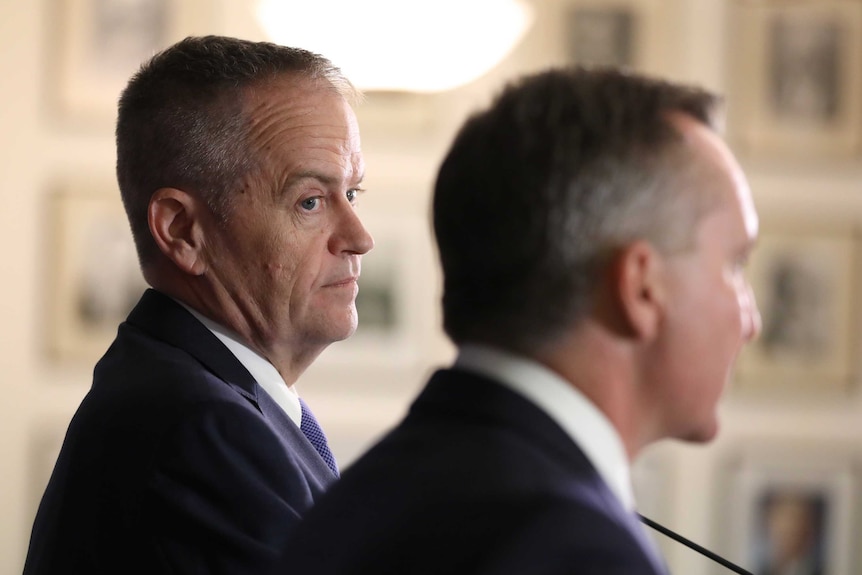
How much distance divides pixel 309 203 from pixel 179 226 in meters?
0.19

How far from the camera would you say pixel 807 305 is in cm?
451

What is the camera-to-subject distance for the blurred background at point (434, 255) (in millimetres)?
4078

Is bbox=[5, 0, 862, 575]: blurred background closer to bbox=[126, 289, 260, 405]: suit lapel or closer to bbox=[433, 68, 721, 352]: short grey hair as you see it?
bbox=[126, 289, 260, 405]: suit lapel

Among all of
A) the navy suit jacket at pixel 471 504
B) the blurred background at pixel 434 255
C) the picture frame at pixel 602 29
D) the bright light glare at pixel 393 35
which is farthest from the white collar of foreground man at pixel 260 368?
the picture frame at pixel 602 29

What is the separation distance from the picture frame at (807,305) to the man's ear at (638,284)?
3650 mm

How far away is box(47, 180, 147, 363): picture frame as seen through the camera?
410 centimetres

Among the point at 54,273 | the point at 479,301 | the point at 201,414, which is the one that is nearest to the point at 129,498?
the point at 201,414

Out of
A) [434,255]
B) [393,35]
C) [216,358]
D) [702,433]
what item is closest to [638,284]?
[702,433]

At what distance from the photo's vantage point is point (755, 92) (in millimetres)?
4438

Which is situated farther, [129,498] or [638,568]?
[129,498]

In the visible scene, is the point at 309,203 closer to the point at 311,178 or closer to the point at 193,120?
the point at 311,178

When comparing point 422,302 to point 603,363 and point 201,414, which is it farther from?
point 603,363

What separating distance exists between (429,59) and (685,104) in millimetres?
2113

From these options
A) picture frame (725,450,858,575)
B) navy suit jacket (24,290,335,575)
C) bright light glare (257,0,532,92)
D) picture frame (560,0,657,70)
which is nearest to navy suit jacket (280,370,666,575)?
navy suit jacket (24,290,335,575)
